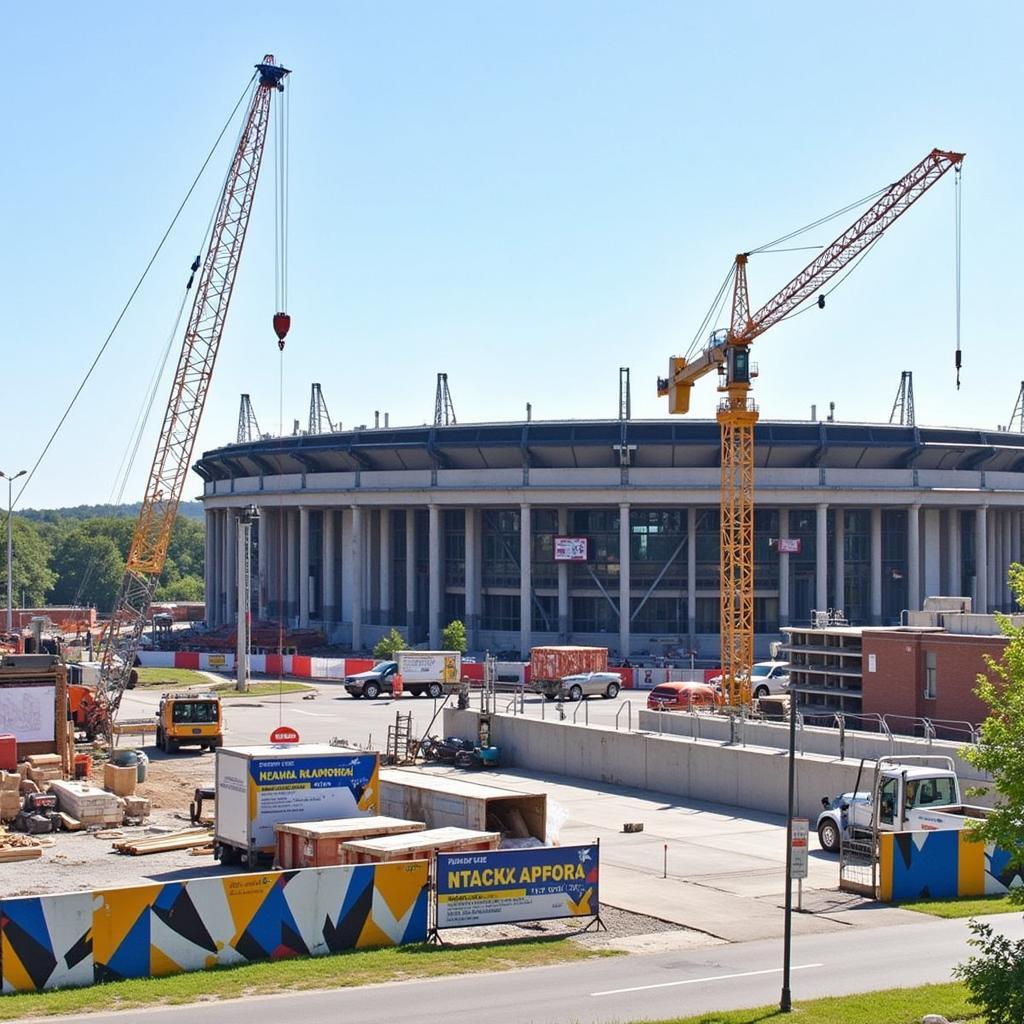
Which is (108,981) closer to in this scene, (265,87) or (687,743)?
(687,743)

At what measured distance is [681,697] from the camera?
69.9 metres

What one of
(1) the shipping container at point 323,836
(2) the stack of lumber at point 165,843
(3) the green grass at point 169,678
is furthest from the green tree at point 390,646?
(1) the shipping container at point 323,836

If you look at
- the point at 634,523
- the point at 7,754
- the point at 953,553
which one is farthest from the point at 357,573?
the point at 7,754

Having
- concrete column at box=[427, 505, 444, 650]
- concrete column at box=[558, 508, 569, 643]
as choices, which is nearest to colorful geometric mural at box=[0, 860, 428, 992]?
concrete column at box=[558, 508, 569, 643]

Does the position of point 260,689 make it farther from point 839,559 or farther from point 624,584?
point 839,559

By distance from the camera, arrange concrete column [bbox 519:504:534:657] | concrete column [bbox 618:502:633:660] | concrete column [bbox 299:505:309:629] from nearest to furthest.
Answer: concrete column [bbox 618:502:633:660], concrete column [bbox 519:504:534:657], concrete column [bbox 299:505:309:629]

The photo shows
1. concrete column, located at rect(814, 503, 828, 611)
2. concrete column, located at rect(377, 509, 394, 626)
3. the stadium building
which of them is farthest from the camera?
concrete column, located at rect(377, 509, 394, 626)

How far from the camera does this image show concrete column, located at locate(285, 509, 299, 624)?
5236 inches

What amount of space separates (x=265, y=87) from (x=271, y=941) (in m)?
60.7

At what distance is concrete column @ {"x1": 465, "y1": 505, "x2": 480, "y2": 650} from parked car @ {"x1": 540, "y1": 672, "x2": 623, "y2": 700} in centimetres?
3059

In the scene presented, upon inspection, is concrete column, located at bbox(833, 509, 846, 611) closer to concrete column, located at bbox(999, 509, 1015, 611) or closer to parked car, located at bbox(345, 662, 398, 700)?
concrete column, located at bbox(999, 509, 1015, 611)

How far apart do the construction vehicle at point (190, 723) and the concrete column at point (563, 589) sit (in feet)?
168

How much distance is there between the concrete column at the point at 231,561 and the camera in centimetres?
14038

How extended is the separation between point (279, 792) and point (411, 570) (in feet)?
275
